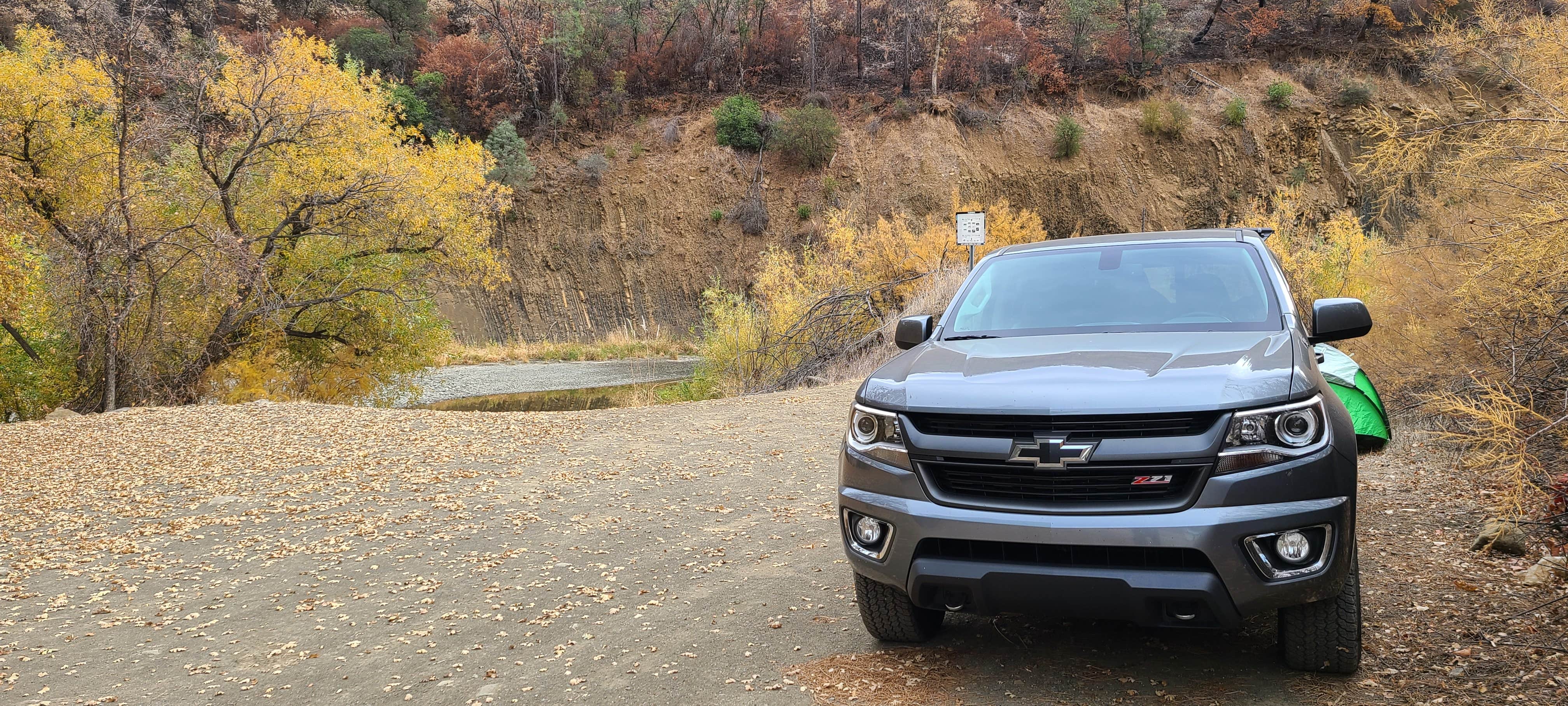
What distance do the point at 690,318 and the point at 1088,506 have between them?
1661 inches

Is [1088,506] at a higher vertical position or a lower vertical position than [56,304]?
lower

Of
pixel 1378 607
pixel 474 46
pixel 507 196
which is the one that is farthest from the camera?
pixel 474 46

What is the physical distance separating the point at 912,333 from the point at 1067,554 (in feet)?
5.81

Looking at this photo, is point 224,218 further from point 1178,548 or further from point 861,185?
→ point 861,185

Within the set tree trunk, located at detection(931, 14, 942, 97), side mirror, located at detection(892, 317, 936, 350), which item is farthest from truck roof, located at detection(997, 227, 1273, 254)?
tree trunk, located at detection(931, 14, 942, 97)

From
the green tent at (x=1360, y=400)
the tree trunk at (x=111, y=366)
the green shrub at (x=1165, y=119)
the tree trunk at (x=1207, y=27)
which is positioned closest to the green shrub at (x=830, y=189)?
the green shrub at (x=1165, y=119)

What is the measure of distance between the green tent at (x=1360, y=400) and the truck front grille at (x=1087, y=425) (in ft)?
18.3

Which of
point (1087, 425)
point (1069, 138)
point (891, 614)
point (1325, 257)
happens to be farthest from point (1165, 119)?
point (1087, 425)

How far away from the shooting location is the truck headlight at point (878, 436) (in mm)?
3588

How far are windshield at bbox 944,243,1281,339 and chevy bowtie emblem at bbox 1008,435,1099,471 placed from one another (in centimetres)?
122

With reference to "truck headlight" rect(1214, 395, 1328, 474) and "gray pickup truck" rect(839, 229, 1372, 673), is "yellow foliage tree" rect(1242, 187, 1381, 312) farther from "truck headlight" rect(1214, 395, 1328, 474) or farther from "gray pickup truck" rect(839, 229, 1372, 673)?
"truck headlight" rect(1214, 395, 1328, 474)

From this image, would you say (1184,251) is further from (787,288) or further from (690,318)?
(690,318)

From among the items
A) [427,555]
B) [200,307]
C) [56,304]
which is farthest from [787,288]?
[427,555]

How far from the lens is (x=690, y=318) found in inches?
1769
